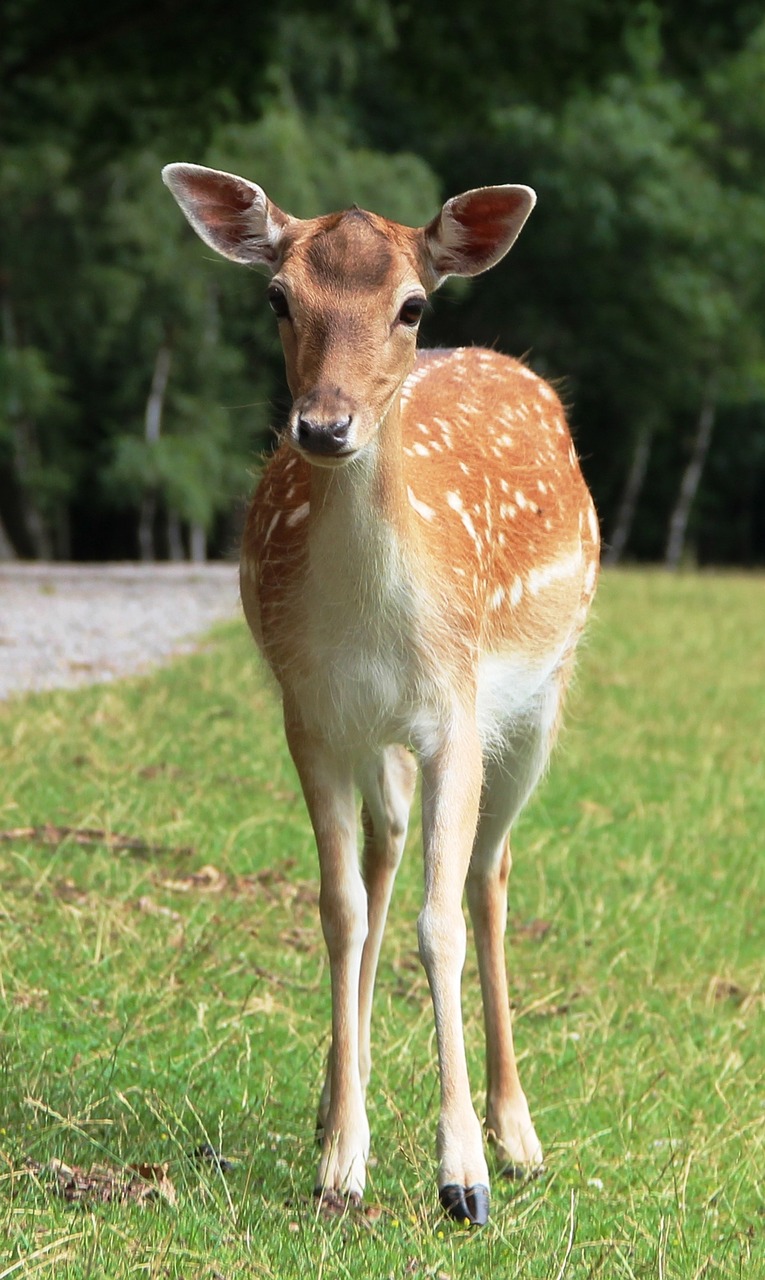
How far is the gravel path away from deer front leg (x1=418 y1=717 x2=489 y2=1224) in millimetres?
4986

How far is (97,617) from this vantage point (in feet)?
41.9

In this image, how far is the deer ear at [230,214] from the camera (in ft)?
11.8

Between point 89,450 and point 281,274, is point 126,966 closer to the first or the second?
point 281,274

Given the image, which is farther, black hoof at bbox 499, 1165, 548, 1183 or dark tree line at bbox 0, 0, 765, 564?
dark tree line at bbox 0, 0, 765, 564

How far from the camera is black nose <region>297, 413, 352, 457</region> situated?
9.98ft

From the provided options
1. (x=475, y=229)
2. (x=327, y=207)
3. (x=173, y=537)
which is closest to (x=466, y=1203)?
(x=475, y=229)

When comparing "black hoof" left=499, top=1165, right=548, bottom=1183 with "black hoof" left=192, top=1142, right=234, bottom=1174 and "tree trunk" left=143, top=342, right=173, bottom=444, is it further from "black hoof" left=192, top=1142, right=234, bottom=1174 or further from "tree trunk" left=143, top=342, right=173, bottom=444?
"tree trunk" left=143, top=342, right=173, bottom=444

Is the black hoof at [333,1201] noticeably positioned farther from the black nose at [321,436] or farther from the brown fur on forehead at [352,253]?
the brown fur on forehead at [352,253]

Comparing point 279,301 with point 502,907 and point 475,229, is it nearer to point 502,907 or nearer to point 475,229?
point 475,229

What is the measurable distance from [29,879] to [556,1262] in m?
2.39

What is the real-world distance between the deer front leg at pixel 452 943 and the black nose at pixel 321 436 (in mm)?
759

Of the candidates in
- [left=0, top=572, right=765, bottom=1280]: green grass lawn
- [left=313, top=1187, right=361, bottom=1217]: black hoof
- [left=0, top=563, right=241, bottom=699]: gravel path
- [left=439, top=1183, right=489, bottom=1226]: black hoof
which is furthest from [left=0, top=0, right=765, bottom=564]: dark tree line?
[left=439, top=1183, right=489, bottom=1226]: black hoof

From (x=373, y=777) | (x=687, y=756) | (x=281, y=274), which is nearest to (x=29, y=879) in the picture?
(x=373, y=777)

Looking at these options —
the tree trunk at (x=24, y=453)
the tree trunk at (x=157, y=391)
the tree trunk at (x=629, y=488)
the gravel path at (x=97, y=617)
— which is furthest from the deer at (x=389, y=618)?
the tree trunk at (x=629, y=488)
